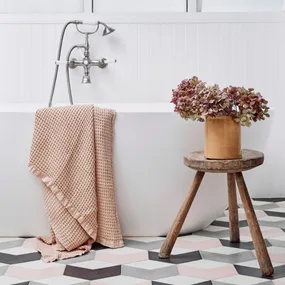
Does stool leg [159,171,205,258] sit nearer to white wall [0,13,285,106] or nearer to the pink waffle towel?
the pink waffle towel

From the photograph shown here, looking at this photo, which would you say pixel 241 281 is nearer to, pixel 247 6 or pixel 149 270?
pixel 149 270

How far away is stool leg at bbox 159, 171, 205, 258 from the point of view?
2.25 meters

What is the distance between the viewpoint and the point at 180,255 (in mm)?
2352

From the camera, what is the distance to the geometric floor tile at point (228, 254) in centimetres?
230

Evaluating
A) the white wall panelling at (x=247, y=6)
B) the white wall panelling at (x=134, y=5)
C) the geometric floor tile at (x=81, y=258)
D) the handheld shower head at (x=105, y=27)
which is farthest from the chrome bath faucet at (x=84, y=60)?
the geometric floor tile at (x=81, y=258)

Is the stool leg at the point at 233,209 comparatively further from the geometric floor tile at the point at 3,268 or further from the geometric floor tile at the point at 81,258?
the geometric floor tile at the point at 3,268

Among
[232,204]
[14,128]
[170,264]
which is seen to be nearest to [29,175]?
[14,128]

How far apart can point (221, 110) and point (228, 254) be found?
659 mm

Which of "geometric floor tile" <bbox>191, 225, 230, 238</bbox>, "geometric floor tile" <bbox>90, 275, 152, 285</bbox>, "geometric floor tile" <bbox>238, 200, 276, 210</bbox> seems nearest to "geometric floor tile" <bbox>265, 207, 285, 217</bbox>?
"geometric floor tile" <bbox>238, 200, 276, 210</bbox>

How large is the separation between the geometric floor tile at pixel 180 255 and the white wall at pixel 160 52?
1254 millimetres

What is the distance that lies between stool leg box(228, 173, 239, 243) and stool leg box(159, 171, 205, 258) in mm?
216

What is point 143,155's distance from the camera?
246 cm

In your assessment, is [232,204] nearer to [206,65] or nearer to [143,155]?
[143,155]

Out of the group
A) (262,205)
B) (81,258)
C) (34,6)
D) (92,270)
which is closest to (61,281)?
(92,270)
